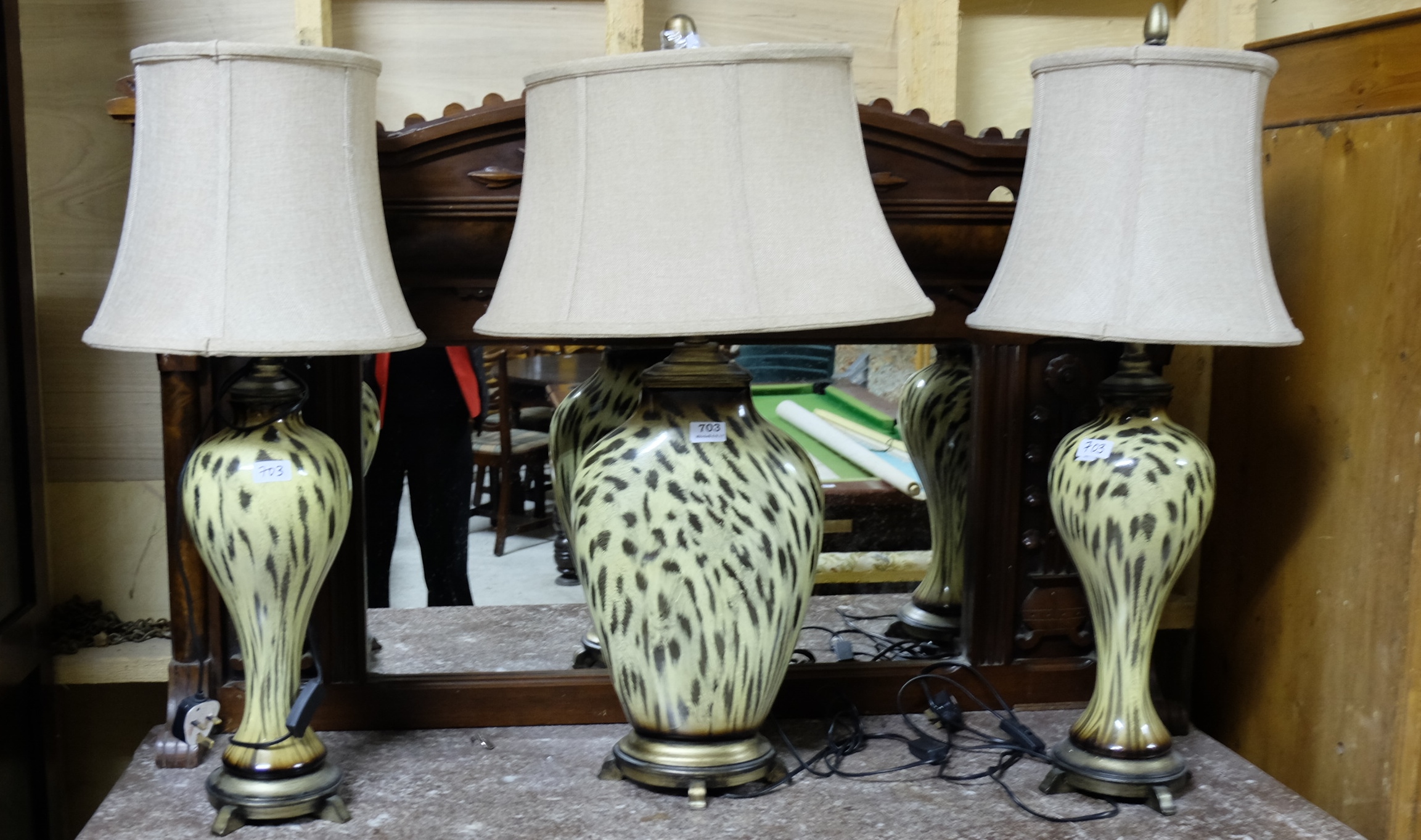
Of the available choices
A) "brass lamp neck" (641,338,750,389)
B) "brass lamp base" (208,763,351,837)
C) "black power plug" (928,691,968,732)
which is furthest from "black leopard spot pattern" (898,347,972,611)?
"brass lamp base" (208,763,351,837)

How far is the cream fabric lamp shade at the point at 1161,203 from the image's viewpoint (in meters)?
1.08

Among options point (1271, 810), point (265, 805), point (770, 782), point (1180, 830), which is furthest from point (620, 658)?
point (1271, 810)

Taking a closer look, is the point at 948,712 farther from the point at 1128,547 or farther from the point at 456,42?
the point at 456,42

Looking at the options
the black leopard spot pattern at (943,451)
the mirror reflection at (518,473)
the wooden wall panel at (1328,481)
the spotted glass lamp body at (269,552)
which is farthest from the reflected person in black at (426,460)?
the wooden wall panel at (1328,481)

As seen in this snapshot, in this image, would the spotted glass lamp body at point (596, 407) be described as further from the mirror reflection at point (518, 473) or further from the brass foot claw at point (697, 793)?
the brass foot claw at point (697, 793)

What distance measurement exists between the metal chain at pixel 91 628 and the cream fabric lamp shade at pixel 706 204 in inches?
32.1

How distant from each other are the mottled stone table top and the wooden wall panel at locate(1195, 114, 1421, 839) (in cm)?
13

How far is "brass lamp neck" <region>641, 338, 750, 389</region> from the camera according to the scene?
1.15 metres

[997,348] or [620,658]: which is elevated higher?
[997,348]

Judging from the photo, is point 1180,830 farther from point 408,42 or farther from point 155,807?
point 408,42

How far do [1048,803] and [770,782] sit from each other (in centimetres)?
28

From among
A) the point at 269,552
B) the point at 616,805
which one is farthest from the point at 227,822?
the point at 616,805

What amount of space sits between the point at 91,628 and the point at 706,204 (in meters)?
1.06

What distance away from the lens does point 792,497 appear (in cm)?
116
